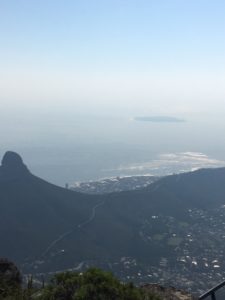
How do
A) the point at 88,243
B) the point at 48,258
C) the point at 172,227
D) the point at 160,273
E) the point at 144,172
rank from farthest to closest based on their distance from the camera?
the point at 144,172 < the point at 172,227 < the point at 88,243 < the point at 48,258 < the point at 160,273

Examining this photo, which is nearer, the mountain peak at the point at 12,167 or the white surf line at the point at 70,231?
the white surf line at the point at 70,231

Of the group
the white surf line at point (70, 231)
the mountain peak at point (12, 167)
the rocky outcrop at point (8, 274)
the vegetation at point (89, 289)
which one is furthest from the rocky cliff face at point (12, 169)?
the vegetation at point (89, 289)

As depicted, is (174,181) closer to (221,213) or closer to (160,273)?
(221,213)

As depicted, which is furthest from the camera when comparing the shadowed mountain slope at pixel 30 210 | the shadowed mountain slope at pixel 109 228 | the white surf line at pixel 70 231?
the shadowed mountain slope at pixel 30 210

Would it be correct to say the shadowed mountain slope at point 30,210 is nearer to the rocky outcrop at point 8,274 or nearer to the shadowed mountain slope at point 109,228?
the shadowed mountain slope at point 109,228

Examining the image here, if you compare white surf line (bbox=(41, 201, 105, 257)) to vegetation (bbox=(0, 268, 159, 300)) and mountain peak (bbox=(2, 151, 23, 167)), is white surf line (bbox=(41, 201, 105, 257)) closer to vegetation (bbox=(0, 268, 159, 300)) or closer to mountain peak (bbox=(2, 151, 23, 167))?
mountain peak (bbox=(2, 151, 23, 167))

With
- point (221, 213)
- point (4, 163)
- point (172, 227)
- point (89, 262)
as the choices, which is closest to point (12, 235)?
point (89, 262)

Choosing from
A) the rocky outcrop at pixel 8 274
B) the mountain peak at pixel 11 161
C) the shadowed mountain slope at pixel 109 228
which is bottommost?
the shadowed mountain slope at pixel 109 228

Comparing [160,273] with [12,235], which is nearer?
[160,273]

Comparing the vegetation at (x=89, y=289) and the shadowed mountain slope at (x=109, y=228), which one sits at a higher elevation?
the vegetation at (x=89, y=289)
